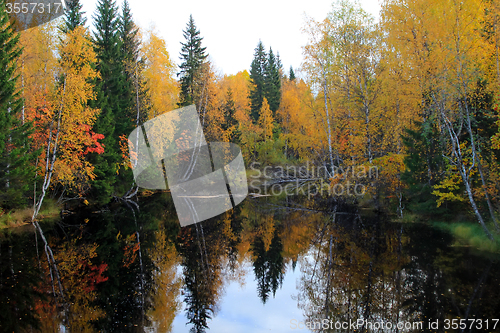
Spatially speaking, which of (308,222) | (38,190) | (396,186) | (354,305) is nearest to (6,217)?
(38,190)

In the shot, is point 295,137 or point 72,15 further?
point 295,137

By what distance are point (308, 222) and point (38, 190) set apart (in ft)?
44.2

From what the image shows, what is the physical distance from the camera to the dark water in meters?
5.66

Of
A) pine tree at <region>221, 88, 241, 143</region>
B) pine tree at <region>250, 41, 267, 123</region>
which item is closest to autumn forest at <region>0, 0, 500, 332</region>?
pine tree at <region>221, 88, 241, 143</region>

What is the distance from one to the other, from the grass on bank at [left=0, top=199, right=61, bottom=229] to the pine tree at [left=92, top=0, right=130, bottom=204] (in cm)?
237

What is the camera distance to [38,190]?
602 inches

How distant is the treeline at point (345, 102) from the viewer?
952cm

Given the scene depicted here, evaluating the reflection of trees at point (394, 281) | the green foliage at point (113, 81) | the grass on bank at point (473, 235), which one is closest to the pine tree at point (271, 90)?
the green foliage at point (113, 81)

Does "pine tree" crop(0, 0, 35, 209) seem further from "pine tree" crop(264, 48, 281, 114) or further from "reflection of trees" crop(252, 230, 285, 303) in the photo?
"pine tree" crop(264, 48, 281, 114)

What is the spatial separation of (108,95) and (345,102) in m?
14.9

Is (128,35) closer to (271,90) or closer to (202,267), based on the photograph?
(271,90)

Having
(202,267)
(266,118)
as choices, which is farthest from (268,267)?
(266,118)

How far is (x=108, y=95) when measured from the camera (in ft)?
65.3

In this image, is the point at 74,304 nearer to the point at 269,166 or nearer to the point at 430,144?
the point at 430,144
